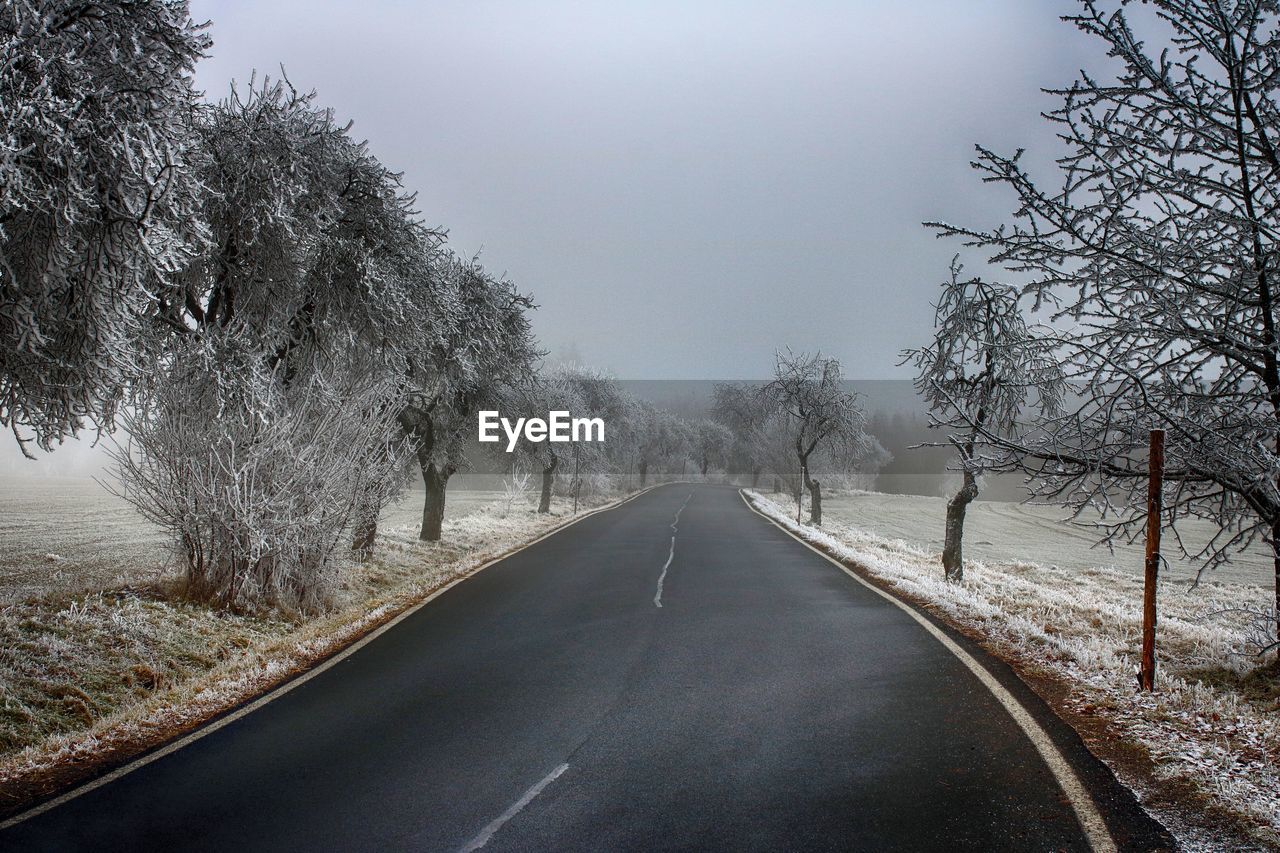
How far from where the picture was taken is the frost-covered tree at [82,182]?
576 cm

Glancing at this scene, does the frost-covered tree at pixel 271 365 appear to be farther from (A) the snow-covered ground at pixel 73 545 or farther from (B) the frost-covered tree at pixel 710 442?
(B) the frost-covered tree at pixel 710 442

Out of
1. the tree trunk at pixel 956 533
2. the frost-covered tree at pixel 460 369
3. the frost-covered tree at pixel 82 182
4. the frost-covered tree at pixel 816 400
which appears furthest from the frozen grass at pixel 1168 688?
the frost-covered tree at pixel 816 400

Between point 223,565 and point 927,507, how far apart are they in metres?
53.0

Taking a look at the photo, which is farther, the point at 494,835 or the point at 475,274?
the point at 475,274

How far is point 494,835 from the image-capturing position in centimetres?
396

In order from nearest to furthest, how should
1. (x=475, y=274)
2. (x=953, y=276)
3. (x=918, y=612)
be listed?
(x=918, y=612) → (x=953, y=276) → (x=475, y=274)

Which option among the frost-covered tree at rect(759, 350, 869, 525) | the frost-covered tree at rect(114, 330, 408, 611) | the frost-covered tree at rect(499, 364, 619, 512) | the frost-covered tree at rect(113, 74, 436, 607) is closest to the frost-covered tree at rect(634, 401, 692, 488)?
the frost-covered tree at rect(499, 364, 619, 512)

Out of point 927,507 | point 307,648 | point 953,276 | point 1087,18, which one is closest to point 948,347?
point 953,276

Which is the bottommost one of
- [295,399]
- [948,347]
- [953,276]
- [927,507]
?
[927,507]

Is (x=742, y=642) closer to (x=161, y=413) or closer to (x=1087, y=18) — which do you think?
(x=1087, y=18)

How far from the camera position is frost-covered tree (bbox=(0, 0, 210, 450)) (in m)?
5.76

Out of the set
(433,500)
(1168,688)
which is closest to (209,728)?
(1168,688)

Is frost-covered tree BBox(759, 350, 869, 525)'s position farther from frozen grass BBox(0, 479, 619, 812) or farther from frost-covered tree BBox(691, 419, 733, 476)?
frost-covered tree BBox(691, 419, 733, 476)

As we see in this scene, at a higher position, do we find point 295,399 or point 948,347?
point 948,347
